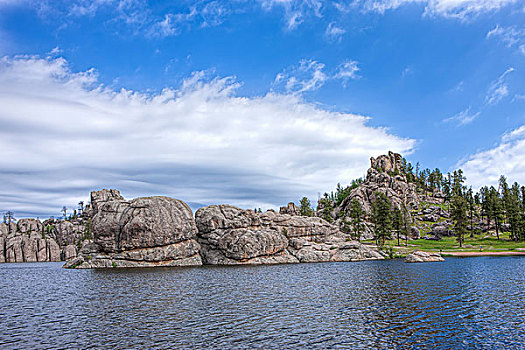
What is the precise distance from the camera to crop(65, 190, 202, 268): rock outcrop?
9619 cm

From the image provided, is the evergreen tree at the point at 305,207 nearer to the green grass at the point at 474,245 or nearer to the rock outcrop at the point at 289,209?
the rock outcrop at the point at 289,209

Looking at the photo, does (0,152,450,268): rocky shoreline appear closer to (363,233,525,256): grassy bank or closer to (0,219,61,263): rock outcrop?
(363,233,525,256): grassy bank

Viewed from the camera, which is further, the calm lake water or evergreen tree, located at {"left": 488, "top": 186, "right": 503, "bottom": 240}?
evergreen tree, located at {"left": 488, "top": 186, "right": 503, "bottom": 240}

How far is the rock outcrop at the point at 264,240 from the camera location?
→ 102 meters

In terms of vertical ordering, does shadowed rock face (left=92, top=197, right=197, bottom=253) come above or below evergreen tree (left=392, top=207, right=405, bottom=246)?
above

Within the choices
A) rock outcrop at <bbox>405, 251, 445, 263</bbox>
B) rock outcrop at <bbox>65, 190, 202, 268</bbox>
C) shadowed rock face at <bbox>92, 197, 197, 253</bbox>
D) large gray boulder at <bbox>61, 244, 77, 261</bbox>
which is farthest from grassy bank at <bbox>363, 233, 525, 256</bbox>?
large gray boulder at <bbox>61, 244, 77, 261</bbox>

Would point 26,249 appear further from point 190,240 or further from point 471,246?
point 471,246

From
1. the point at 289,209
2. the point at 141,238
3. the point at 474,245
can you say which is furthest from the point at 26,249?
the point at 474,245

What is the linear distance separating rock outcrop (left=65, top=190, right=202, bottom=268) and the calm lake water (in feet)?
127

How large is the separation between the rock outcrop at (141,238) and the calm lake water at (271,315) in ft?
127

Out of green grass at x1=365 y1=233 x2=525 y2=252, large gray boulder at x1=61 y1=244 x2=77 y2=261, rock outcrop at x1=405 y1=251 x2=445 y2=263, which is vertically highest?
large gray boulder at x1=61 y1=244 x2=77 y2=261

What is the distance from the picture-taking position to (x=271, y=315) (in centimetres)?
3447

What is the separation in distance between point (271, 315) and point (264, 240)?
6939 centimetres

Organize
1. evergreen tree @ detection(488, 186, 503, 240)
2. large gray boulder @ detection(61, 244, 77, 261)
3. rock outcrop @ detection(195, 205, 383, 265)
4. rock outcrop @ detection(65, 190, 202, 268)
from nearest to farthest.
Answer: rock outcrop @ detection(65, 190, 202, 268) < rock outcrop @ detection(195, 205, 383, 265) < evergreen tree @ detection(488, 186, 503, 240) < large gray boulder @ detection(61, 244, 77, 261)
